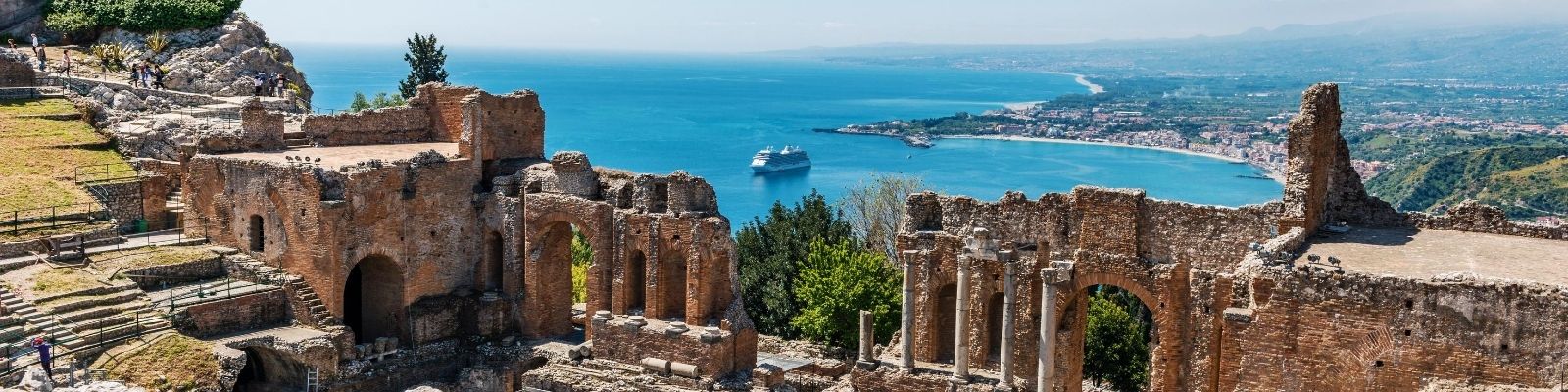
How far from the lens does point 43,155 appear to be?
1587 inches

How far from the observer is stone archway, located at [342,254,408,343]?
116 ft

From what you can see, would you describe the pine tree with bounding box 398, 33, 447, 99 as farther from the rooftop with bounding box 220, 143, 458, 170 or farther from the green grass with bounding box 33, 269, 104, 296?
the green grass with bounding box 33, 269, 104, 296

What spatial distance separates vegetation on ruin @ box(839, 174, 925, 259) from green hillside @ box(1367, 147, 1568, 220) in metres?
25.6

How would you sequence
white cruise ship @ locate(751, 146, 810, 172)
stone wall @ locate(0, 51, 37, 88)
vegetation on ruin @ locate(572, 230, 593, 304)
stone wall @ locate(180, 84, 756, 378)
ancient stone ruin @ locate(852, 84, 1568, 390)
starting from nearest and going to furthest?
ancient stone ruin @ locate(852, 84, 1568, 390) → stone wall @ locate(180, 84, 756, 378) → vegetation on ruin @ locate(572, 230, 593, 304) → stone wall @ locate(0, 51, 37, 88) → white cruise ship @ locate(751, 146, 810, 172)

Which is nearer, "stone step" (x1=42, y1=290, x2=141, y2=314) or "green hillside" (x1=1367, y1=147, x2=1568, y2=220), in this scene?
"stone step" (x1=42, y1=290, x2=141, y2=314)

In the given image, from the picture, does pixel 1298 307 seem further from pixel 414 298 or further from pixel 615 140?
pixel 615 140

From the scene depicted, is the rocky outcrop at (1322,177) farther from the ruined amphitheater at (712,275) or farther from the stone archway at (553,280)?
the stone archway at (553,280)

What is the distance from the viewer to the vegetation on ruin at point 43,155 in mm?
36781

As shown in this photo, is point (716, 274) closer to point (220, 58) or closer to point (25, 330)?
point (25, 330)

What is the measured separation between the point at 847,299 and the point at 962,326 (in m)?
11.0

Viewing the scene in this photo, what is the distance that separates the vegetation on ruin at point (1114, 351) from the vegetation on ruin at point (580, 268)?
50.1 ft

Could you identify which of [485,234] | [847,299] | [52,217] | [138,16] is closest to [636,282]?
[485,234]

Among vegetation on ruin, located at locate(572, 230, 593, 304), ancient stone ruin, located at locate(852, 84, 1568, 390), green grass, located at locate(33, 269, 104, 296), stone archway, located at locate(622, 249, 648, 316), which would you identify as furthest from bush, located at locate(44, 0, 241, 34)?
ancient stone ruin, located at locate(852, 84, 1568, 390)

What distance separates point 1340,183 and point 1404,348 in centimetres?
635
